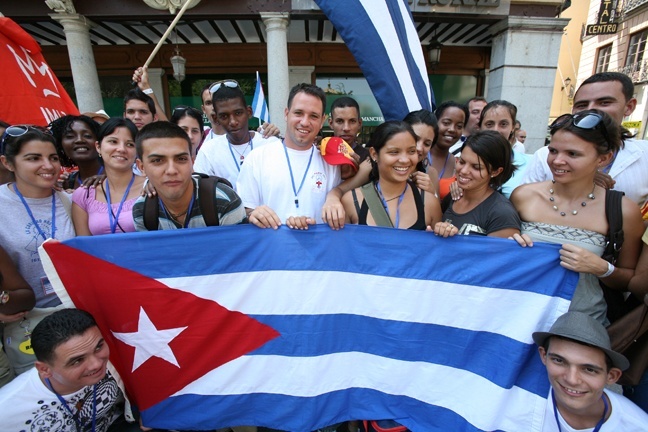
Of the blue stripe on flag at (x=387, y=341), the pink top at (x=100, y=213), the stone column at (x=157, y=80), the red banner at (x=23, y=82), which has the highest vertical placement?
the stone column at (x=157, y=80)

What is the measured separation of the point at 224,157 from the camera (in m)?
3.13

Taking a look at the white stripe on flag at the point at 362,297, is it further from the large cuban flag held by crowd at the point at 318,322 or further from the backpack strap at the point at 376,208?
the backpack strap at the point at 376,208

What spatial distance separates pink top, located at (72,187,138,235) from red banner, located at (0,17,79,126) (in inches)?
70.1

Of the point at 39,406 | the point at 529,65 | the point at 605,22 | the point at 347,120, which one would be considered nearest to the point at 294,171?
the point at 347,120

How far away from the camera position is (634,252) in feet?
5.85

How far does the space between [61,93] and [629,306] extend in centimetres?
556

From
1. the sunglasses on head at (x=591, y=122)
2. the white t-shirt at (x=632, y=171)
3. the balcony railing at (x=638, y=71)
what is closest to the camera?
the sunglasses on head at (x=591, y=122)

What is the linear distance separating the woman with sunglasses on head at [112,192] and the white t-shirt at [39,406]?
2.88 ft

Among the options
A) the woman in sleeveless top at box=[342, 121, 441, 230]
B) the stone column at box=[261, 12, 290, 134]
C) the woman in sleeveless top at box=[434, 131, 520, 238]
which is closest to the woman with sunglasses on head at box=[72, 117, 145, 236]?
the woman in sleeveless top at box=[342, 121, 441, 230]

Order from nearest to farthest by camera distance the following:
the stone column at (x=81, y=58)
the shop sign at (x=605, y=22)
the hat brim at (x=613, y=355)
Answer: the hat brim at (x=613, y=355) → the stone column at (x=81, y=58) → the shop sign at (x=605, y=22)

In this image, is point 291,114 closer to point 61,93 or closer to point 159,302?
point 159,302

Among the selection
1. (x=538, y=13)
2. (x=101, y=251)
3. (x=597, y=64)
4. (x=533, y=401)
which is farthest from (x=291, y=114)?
(x=597, y=64)

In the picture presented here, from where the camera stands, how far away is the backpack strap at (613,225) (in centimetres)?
175

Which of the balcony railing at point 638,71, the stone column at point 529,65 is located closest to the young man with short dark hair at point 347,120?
the stone column at point 529,65
